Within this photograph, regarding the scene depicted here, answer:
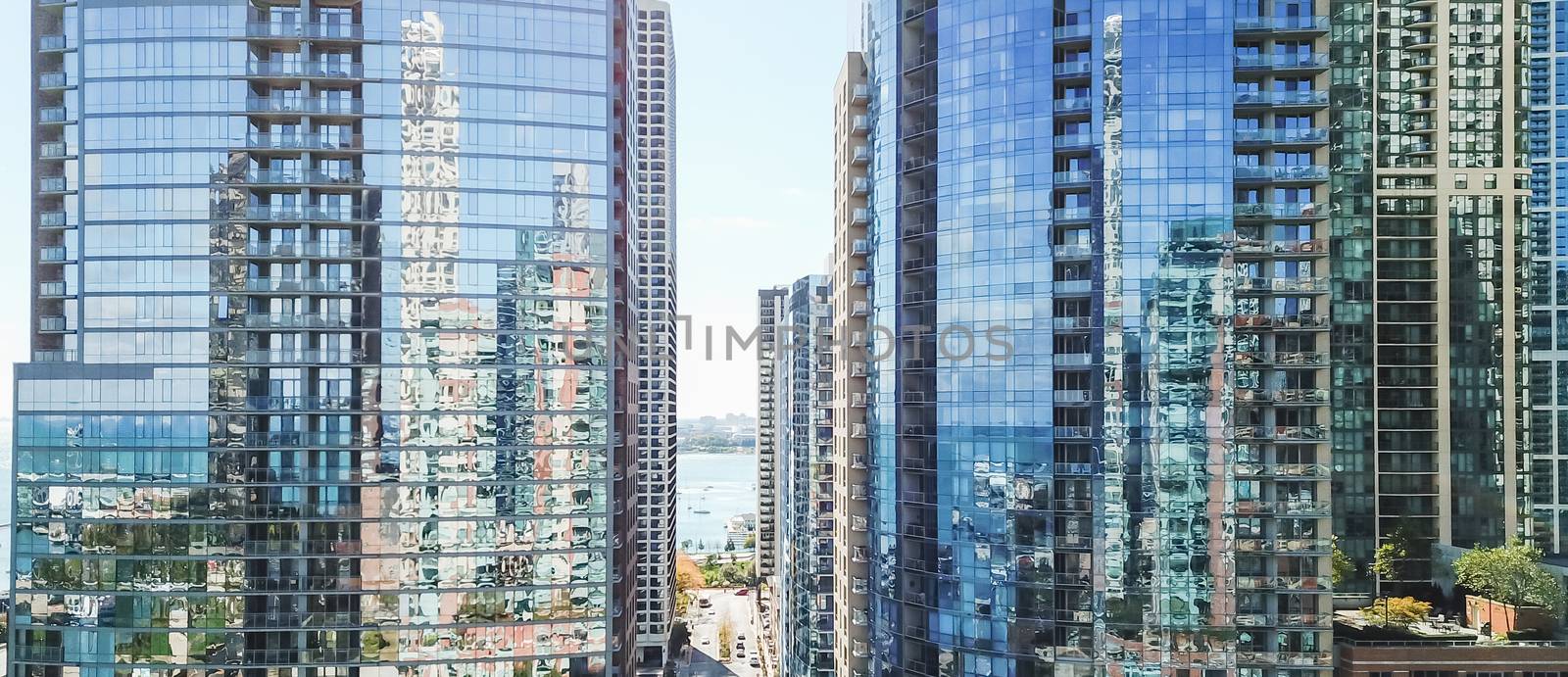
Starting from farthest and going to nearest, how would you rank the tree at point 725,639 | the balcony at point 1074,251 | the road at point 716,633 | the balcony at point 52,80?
the tree at point 725,639 → the road at point 716,633 → the balcony at point 52,80 → the balcony at point 1074,251

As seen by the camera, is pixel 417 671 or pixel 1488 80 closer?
pixel 417 671

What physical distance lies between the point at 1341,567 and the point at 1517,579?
907 cm

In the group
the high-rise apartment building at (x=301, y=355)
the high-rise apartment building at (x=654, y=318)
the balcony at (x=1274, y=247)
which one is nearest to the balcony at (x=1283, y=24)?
the balcony at (x=1274, y=247)

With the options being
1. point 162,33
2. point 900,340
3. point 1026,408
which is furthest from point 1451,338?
point 162,33

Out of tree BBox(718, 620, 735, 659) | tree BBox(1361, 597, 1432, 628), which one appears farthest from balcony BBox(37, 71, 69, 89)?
tree BBox(718, 620, 735, 659)

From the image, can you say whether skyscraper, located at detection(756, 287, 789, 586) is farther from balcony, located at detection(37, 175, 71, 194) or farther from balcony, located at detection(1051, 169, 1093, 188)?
balcony, located at detection(37, 175, 71, 194)

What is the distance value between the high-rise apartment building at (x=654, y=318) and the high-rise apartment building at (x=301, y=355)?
38.6 metres

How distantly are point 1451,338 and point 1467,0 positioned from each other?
25797 mm

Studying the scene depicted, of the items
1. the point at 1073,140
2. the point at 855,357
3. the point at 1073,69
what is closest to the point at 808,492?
the point at 855,357

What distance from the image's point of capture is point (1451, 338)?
64500 mm

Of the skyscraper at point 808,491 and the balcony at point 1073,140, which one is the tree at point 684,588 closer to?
the skyscraper at point 808,491

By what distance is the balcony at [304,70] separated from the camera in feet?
156

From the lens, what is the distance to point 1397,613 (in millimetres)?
50000

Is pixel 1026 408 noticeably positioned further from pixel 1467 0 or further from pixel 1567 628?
pixel 1467 0
